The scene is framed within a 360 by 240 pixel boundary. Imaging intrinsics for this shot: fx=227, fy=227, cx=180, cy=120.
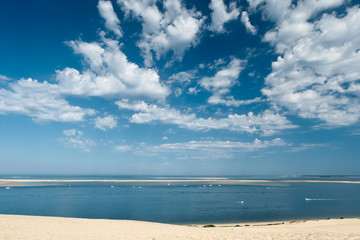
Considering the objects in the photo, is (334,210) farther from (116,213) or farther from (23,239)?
(23,239)

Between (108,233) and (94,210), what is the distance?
2274 centimetres

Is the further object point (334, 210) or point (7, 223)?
point (334, 210)

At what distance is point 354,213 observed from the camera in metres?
37.2

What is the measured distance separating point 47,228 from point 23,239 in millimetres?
4502

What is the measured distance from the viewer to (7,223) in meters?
20.6

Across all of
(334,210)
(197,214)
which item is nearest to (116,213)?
(197,214)

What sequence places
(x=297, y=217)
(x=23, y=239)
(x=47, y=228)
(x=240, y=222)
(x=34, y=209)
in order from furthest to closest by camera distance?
(x=34, y=209), (x=297, y=217), (x=240, y=222), (x=47, y=228), (x=23, y=239)

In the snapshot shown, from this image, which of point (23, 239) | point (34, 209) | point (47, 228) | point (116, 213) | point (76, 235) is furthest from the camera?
point (34, 209)

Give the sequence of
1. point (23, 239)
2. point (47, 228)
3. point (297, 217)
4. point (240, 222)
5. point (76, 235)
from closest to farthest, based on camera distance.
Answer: point (23, 239) < point (76, 235) < point (47, 228) < point (240, 222) < point (297, 217)

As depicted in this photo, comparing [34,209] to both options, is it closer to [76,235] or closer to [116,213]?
[116,213]

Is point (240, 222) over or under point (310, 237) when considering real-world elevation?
under

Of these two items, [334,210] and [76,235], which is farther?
[334,210]

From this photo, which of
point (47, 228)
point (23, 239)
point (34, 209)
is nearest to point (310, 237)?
point (23, 239)

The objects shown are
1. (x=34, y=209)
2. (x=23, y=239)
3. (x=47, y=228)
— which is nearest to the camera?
(x=23, y=239)
